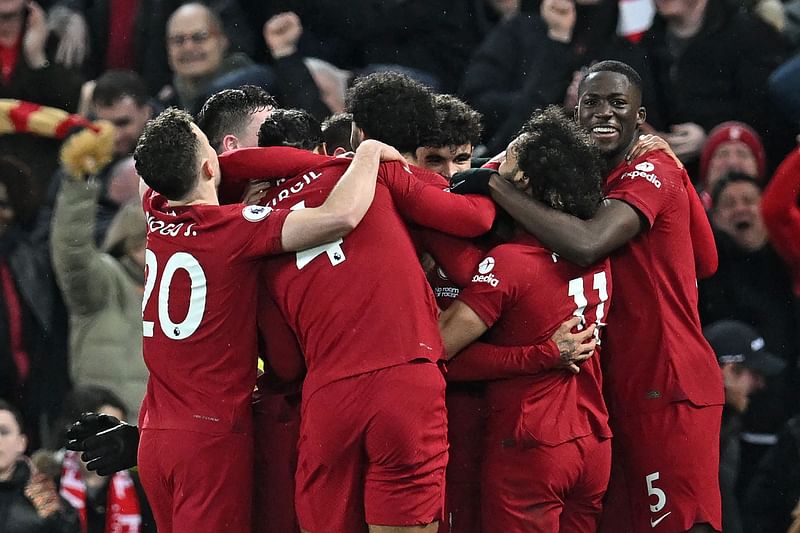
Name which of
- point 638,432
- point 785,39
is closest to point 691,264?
point 638,432

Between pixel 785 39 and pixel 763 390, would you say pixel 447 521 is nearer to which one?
pixel 763 390

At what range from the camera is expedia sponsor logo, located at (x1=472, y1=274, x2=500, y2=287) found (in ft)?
15.5

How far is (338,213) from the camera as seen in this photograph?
452 cm

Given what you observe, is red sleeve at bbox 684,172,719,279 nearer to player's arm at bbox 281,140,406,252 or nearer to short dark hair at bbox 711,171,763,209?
player's arm at bbox 281,140,406,252

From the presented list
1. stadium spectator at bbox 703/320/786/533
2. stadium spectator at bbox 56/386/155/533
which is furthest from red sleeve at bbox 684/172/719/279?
stadium spectator at bbox 56/386/155/533

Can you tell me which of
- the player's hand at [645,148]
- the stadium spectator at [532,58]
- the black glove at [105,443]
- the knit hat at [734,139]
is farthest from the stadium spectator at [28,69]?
the player's hand at [645,148]

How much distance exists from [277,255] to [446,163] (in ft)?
2.68

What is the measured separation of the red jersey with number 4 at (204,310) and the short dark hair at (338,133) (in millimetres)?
962

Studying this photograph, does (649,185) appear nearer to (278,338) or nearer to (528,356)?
(528,356)

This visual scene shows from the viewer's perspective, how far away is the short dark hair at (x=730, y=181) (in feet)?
24.3

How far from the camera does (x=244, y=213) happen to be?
4648 millimetres

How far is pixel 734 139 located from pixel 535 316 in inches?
121

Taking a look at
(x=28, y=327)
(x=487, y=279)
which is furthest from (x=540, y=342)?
(x=28, y=327)

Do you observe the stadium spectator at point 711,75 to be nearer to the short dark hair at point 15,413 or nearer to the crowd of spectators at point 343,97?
the crowd of spectators at point 343,97
